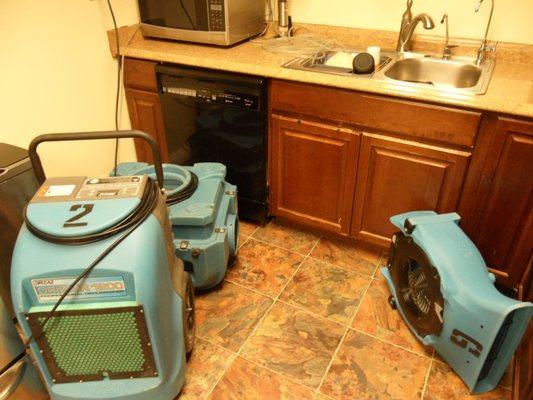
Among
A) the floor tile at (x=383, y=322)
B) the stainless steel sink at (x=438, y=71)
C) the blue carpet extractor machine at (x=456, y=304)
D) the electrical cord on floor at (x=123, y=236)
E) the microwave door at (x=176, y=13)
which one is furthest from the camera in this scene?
the microwave door at (x=176, y=13)

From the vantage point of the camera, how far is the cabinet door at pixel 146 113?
2.16 metres

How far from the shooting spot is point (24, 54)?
66.4 inches

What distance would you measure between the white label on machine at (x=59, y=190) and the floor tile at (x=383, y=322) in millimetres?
1159

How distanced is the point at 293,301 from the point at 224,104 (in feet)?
3.07

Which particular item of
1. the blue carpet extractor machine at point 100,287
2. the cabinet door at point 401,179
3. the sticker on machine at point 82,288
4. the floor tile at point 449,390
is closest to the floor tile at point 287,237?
the cabinet door at point 401,179

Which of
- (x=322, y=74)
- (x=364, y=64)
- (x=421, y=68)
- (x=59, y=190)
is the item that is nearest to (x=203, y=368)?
(x=59, y=190)

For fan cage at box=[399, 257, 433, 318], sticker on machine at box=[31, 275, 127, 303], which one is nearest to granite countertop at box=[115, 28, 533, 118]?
fan cage at box=[399, 257, 433, 318]

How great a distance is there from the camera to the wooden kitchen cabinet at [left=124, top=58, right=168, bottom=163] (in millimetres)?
2082

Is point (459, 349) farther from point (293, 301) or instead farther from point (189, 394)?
point (189, 394)

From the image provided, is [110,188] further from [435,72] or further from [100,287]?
[435,72]

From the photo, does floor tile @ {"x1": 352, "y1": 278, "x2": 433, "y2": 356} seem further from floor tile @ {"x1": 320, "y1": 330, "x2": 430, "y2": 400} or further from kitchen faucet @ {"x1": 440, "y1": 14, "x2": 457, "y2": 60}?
kitchen faucet @ {"x1": 440, "y1": 14, "x2": 457, "y2": 60}

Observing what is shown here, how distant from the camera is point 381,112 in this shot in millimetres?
1655

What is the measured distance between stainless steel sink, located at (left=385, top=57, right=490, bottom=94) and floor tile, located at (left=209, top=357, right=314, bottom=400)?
1.31m

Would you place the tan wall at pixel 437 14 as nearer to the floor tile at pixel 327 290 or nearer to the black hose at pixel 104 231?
the floor tile at pixel 327 290
